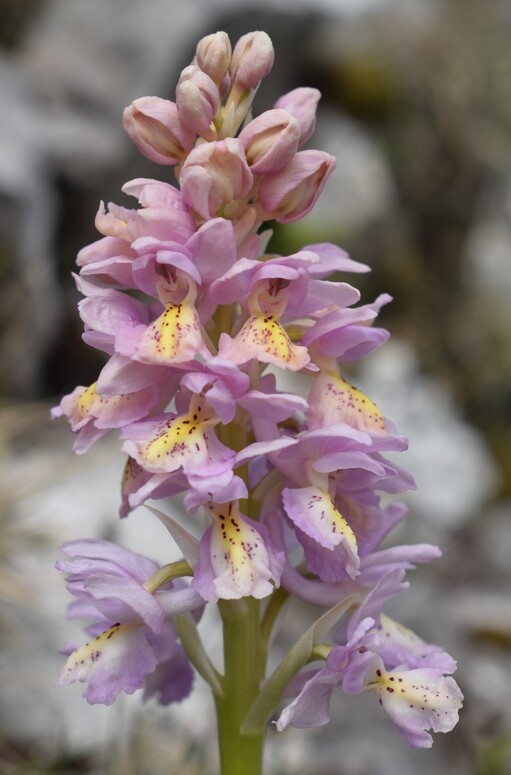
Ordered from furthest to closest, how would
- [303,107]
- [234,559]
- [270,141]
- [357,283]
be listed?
[357,283] < [303,107] < [270,141] < [234,559]

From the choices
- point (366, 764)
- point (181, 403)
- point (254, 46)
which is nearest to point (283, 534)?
point (181, 403)

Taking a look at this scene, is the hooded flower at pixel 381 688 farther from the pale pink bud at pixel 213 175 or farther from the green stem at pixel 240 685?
the pale pink bud at pixel 213 175

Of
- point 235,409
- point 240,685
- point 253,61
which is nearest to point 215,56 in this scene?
point 253,61

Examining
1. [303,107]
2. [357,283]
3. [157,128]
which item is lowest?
[357,283]

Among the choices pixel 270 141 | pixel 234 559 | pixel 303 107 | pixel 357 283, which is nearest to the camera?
pixel 234 559

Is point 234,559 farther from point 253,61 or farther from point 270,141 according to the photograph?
point 253,61

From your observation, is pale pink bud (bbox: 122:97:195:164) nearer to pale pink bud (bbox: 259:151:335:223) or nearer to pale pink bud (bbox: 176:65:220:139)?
pale pink bud (bbox: 176:65:220:139)

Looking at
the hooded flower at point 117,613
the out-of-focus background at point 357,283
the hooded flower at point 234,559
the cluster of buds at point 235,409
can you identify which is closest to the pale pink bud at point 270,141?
the cluster of buds at point 235,409
